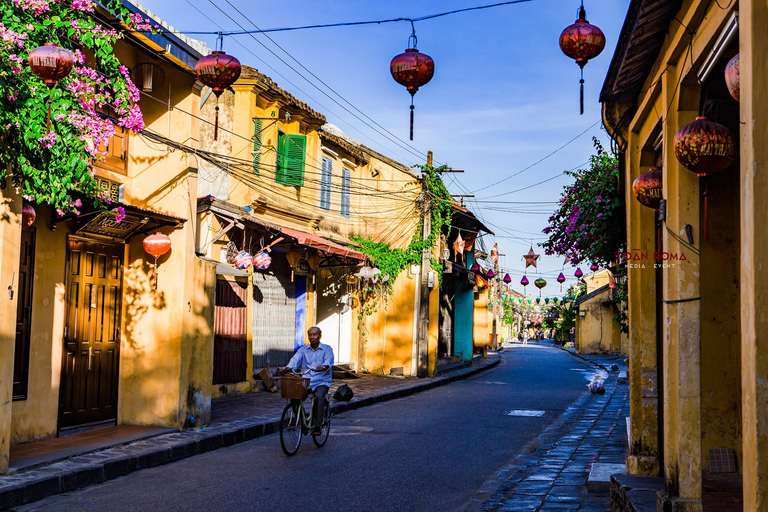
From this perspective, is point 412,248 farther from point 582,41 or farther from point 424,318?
point 582,41

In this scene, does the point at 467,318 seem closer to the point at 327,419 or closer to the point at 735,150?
the point at 327,419

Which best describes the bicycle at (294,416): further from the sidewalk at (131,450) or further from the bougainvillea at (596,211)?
the bougainvillea at (596,211)

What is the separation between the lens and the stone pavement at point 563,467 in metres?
7.42

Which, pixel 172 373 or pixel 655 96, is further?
pixel 172 373

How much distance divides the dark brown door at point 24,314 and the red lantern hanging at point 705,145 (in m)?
8.33

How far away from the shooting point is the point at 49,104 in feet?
24.0

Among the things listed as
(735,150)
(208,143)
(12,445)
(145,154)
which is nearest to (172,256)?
(145,154)

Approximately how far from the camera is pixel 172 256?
11398 millimetres

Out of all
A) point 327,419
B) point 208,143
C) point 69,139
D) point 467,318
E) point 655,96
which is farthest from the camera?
point 467,318

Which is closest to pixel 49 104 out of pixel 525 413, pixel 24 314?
pixel 24 314

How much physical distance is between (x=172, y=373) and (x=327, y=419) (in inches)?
101

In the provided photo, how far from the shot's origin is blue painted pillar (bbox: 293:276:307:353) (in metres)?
20.3

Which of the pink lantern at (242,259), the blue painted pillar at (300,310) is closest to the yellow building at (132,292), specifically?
the pink lantern at (242,259)

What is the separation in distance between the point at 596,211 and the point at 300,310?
1036 cm
